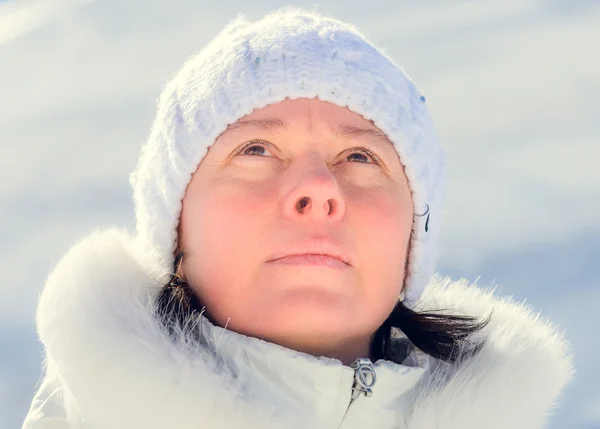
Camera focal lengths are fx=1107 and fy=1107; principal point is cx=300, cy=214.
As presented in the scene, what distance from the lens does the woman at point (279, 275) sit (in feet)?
6.52

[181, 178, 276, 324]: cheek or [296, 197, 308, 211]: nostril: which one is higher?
[296, 197, 308, 211]: nostril

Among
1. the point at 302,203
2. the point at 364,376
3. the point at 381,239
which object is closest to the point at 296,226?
the point at 302,203

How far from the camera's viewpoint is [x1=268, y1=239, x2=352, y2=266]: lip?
2.04 metres

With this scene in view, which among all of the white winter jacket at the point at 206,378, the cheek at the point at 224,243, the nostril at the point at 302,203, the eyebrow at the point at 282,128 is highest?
the eyebrow at the point at 282,128

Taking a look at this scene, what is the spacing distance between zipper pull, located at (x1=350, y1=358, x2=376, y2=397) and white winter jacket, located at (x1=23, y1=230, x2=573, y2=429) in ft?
0.04

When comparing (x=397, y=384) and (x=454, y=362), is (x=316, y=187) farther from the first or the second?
(x=454, y=362)

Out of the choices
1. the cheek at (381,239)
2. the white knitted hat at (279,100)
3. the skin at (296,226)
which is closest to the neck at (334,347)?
the skin at (296,226)

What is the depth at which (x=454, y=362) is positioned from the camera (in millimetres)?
2379

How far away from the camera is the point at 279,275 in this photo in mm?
2039

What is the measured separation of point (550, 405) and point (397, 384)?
1.26 ft

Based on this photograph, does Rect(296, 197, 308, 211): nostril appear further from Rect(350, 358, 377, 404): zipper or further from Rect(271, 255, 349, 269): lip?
Rect(350, 358, 377, 404): zipper

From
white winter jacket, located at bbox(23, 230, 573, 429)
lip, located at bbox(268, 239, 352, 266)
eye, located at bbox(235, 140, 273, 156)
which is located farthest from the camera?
eye, located at bbox(235, 140, 273, 156)

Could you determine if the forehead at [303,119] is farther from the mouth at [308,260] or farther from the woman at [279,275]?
the mouth at [308,260]

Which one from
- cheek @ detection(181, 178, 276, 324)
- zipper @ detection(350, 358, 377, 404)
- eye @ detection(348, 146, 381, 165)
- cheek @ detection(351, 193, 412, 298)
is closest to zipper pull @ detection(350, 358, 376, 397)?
zipper @ detection(350, 358, 377, 404)
